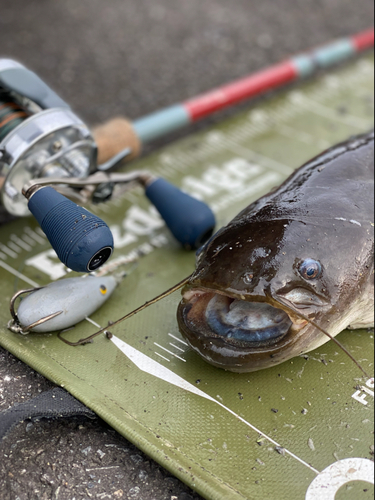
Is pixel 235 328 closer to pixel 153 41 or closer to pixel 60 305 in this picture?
pixel 60 305

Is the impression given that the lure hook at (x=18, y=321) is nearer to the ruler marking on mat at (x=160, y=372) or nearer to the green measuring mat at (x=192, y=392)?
the green measuring mat at (x=192, y=392)

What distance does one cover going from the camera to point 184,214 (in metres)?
2.21

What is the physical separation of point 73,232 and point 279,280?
59 centimetres

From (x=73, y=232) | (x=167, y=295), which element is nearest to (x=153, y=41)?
(x=167, y=295)

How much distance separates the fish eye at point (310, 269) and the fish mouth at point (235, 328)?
12cm

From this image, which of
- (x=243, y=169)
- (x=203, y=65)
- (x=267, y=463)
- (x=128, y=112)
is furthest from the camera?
(x=203, y=65)

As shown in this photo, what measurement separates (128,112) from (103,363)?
81.0 inches

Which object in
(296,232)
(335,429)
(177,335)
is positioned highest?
(296,232)

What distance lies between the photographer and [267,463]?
1580 millimetres

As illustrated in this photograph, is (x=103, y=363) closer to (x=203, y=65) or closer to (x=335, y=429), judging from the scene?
(x=335, y=429)

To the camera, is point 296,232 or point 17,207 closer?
point 296,232

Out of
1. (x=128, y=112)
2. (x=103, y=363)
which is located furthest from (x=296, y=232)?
(x=128, y=112)

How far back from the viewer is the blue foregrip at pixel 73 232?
5.25 feet

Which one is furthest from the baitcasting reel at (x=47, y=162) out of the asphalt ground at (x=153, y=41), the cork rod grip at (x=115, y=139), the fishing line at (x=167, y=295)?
the asphalt ground at (x=153, y=41)
